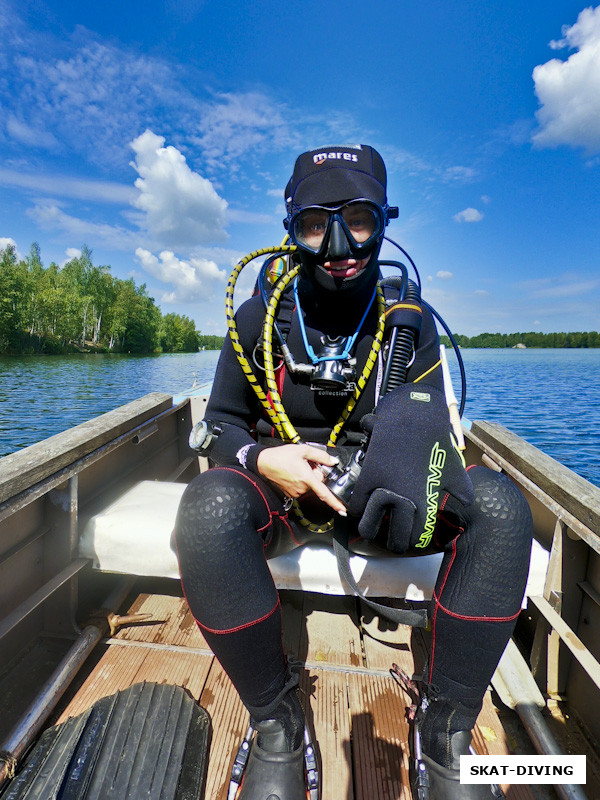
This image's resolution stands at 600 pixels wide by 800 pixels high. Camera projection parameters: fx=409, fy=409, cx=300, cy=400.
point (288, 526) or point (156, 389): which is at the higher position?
point (288, 526)

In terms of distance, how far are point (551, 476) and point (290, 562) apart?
4.10 feet

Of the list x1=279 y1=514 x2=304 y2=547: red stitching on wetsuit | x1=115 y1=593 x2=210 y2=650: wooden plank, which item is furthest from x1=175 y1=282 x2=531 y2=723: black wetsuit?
x1=115 y1=593 x2=210 y2=650: wooden plank

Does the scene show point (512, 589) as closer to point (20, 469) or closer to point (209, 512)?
point (209, 512)

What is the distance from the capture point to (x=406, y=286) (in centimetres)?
187

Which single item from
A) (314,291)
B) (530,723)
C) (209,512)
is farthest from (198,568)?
(530,723)

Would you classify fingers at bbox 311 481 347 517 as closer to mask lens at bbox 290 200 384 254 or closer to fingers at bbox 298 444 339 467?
fingers at bbox 298 444 339 467

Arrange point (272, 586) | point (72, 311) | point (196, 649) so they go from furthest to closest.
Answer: point (72, 311), point (196, 649), point (272, 586)

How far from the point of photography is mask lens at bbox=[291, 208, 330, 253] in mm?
1659

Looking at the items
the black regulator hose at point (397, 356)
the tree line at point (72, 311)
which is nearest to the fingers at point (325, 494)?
the black regulator hose at point (397, 356)

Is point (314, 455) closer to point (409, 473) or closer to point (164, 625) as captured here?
point (409, 473)

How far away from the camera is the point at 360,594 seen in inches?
60.2

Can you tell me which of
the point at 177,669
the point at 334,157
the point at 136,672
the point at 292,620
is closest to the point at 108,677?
the point at 136,672

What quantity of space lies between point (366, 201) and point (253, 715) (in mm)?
1871

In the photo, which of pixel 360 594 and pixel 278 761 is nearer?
pixel 278 761
